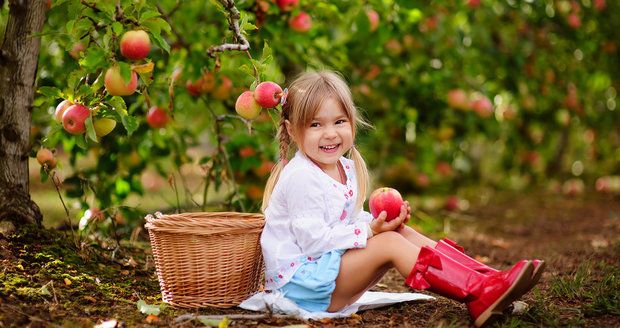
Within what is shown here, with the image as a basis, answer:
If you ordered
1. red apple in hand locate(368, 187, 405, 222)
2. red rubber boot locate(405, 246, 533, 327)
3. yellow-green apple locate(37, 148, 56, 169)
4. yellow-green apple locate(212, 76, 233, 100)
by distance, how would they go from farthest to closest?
yellow-green apple locate(212, 76, 233, 100)
yellow-green apple locate(37, 148, 56, 169)
red apple in hand locate(368, 187, 405, 222)
red rubber boot locate(405, 246, 533, 327)

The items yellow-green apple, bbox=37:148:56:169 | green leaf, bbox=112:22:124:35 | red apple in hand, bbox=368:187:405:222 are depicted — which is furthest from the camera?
yellow-green apple, bbox=37:148:56:169

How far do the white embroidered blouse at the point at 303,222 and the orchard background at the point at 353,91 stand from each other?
1.28 feet

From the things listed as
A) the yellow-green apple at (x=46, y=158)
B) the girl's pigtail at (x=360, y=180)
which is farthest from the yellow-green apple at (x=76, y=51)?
the girl's pigtail at (x=360, y=180)

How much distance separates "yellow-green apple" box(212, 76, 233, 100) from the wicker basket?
52.7 inches

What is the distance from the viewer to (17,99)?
305cm

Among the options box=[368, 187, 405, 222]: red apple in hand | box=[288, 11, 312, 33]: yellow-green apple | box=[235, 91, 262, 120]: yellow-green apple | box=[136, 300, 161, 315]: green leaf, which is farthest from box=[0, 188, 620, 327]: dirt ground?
box=[288, 11, 312, 33]: yellow-green apple

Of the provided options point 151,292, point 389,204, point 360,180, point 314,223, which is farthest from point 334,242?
point 151,292

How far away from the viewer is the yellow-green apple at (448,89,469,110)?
533 centimetres

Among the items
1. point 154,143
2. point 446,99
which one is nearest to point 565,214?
point 446,99

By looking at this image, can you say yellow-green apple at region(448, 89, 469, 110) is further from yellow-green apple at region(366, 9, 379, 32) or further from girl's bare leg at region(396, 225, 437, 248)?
girl's bare leg at region(396, 225, 437, 248)

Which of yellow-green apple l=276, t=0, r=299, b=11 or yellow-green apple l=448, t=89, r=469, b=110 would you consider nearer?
yellow-green apple l=276, t=0, r=299, b=11

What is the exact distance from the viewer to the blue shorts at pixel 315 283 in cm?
253

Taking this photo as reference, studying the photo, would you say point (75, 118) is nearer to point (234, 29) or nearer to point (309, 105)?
point (234, 29)

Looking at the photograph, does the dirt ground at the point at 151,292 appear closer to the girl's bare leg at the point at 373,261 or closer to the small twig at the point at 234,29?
the girl's bare leg at the point at 373,261
